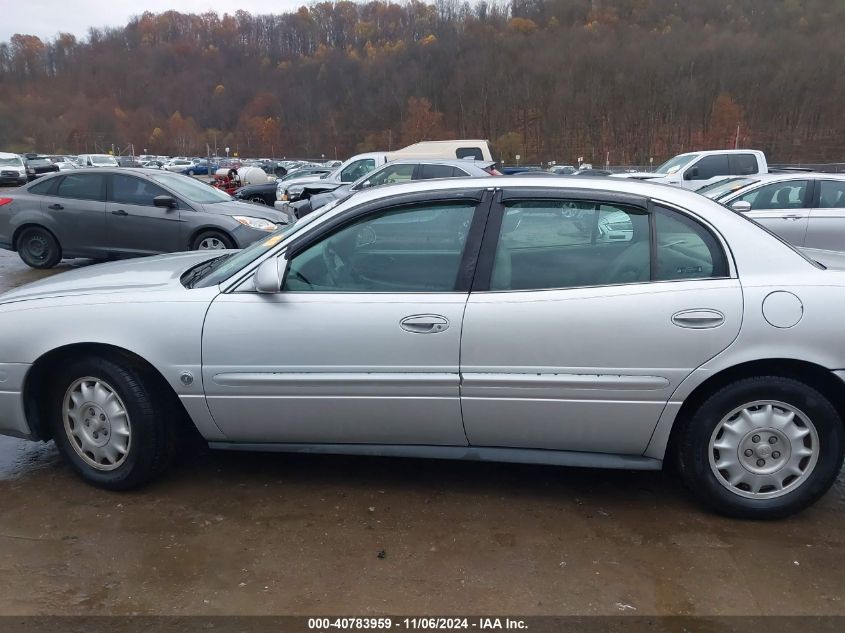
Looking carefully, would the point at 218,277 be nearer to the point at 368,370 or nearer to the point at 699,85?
the point at 368,370

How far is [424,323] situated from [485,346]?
0.96ft

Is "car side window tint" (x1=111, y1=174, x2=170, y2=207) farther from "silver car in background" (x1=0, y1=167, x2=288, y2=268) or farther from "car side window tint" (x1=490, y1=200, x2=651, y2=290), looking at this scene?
"car side window tint" (x1=490, y1=200, x2=651, y2=290)

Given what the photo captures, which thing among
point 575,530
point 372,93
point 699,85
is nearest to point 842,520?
point 575,530

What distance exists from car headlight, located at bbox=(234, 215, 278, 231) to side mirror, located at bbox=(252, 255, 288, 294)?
628 centimetres

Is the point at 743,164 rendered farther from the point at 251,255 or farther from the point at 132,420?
the point at 132,420

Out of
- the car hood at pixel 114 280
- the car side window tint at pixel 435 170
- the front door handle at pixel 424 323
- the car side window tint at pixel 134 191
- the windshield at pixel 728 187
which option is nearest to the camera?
the front door handle at pixel 424 323

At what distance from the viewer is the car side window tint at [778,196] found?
30.6 ft

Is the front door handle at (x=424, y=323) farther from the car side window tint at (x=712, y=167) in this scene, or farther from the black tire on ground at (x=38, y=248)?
the car side window tint at (x=712, y=167)

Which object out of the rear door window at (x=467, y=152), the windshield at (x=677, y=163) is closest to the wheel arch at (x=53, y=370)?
the windshield at (x=677, y=163)

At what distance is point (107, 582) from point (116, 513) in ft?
1.91

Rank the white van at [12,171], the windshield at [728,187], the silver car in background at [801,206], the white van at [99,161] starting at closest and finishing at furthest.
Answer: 1. the silver car in background at [801,206]
2. the windshield at [728,187]
3. the white van at [12,171]
4. the white van at [99,161]

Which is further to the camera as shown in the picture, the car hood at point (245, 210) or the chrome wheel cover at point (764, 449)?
the car hood at point (245, 210)

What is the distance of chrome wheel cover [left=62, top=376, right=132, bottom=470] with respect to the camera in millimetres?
3414

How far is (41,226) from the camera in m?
10.2
